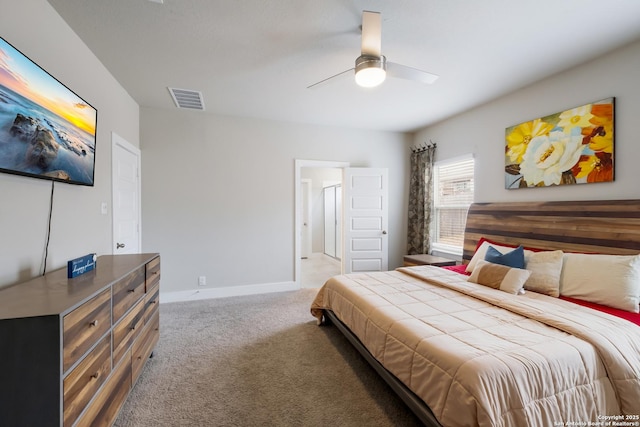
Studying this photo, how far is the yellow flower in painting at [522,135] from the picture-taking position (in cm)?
283

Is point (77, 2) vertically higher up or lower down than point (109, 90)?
higher up

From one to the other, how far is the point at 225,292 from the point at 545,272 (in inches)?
150

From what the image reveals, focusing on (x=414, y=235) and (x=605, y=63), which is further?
(x=414, y=235)

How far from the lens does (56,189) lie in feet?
6.01

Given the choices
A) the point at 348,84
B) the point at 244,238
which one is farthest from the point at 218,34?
the point at 244,238

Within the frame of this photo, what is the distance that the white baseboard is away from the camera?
12.3ft

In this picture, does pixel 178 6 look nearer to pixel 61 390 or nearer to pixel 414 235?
pixel 61 390

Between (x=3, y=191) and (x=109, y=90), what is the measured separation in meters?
1.80

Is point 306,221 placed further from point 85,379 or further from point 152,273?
point 85,379

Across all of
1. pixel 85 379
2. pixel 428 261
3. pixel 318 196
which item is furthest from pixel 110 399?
pixel 318 196

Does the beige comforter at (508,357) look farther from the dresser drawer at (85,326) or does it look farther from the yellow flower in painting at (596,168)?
the dresser drawer at (85,326)

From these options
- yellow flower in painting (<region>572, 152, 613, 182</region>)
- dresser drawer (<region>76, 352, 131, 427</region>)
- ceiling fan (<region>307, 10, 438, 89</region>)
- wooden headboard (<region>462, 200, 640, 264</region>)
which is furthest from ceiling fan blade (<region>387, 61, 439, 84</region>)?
dresser drawer (<region>76, 352, 131, 427</region>)

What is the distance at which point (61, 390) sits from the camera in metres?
1.05

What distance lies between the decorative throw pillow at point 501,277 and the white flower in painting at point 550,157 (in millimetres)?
1144
